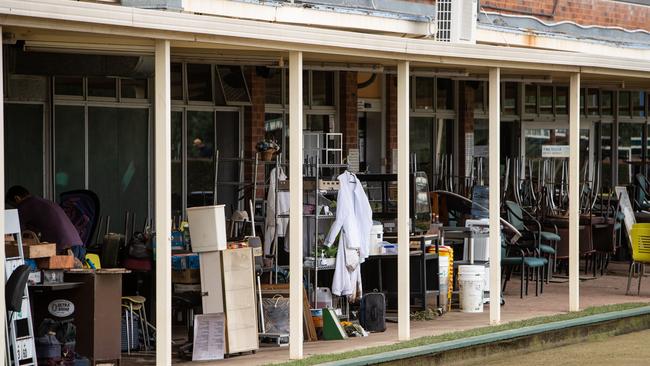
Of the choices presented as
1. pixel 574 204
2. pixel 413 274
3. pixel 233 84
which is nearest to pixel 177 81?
pixel 233 84

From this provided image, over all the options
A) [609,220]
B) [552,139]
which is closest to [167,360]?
[609,220]

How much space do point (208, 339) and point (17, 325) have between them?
184 centimetres

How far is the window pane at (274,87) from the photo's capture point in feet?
56.8

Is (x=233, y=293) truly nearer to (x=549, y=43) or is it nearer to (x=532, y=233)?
(x=532, y=233)

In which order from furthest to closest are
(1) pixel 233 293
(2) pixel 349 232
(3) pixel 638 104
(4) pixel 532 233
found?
(3) pixel 638 104
(4) pixel 532 233
(2) pixel 349 232
(1) pixel 233 293

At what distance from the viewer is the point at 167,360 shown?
1036 cm

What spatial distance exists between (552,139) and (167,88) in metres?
13.1

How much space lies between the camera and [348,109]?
18328 mm

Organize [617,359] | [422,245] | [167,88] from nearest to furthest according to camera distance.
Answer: [167,88] < [617,359] < [422,245]

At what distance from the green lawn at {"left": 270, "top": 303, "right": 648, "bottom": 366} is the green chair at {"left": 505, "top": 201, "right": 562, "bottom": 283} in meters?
2.03

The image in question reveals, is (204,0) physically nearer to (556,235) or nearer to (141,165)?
(141,165)

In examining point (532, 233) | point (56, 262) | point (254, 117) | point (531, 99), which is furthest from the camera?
point (531, 99)

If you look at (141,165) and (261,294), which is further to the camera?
(141,165)

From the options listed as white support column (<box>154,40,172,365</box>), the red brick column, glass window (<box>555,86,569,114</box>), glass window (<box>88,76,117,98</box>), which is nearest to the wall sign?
white support column (<box>154,40,172,365</box>)
